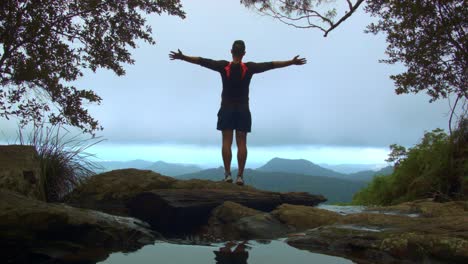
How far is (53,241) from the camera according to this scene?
484cm

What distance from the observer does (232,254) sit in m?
4.64

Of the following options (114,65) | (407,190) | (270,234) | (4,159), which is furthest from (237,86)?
(407,190)

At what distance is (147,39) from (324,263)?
7064 millimetres

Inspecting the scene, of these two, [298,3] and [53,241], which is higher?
[298,3]

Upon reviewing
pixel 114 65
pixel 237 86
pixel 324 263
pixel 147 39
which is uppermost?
pixel 147 39

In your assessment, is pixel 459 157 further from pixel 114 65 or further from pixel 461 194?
pixel 114 65

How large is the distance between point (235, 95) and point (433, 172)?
533cm

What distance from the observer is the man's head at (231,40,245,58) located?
889cm

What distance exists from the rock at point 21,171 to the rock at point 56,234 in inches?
51.9

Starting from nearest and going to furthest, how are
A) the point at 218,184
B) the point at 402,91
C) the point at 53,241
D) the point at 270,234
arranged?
the point at 53,241, the point at 270,234, the point at 218,184, the point at 402,91

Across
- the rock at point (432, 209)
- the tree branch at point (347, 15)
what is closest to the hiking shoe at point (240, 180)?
the rock at point (432, 209)

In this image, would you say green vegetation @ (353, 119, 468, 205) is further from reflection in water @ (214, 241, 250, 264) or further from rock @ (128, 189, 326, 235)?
reflection in water @ (214, 241, 250, 264)

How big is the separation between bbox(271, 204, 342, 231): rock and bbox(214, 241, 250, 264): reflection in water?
1571mm

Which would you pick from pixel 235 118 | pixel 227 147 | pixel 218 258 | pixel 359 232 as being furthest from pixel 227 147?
pixel 218 258
